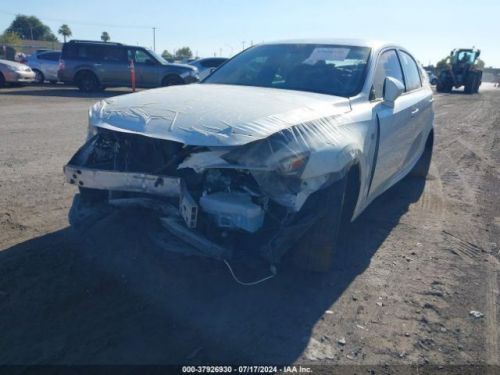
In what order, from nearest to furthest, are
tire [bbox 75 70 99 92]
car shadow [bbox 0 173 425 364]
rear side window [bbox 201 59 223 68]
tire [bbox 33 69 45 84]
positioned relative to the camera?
car shadow [bbox 0 173 425 364]
tire [bbox 75 70 99 92]
tire [bbox 33 69 45 84]
rear side window [bbox 201 59 223 68]

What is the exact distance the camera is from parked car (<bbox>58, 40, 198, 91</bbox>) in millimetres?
18266

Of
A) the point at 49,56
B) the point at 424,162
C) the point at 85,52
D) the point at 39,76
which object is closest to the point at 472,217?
the point at 424,162

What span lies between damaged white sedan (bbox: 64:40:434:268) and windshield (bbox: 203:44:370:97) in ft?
0.21

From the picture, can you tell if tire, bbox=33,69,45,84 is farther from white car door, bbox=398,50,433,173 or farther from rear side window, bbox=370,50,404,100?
rear side window, bbox=370,50,404,100

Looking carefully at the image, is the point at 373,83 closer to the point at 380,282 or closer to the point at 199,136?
the point at 380,282

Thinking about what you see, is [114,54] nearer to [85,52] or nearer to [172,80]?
[85,52]

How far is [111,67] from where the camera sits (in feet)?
60.6

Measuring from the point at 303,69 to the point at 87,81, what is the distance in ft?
53.3

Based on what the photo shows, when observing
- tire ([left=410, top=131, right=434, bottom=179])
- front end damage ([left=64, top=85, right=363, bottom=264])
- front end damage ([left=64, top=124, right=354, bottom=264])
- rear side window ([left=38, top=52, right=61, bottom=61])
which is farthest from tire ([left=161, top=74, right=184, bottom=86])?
front end damage ([left=64, top=124, right=354, bottom=264])

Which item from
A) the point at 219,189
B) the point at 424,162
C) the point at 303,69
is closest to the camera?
the point at 219,189

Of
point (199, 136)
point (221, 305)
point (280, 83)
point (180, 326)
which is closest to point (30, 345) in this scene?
point (180, 326)

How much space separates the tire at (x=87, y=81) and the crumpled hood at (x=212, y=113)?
636 inches

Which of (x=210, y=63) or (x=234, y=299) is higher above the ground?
(x=210, y=63)

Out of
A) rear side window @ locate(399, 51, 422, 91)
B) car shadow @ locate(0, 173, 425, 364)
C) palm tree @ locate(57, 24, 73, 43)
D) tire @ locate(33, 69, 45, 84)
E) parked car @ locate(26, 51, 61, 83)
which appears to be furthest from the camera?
palm tree @ locate(57, 24, 73, 43)
